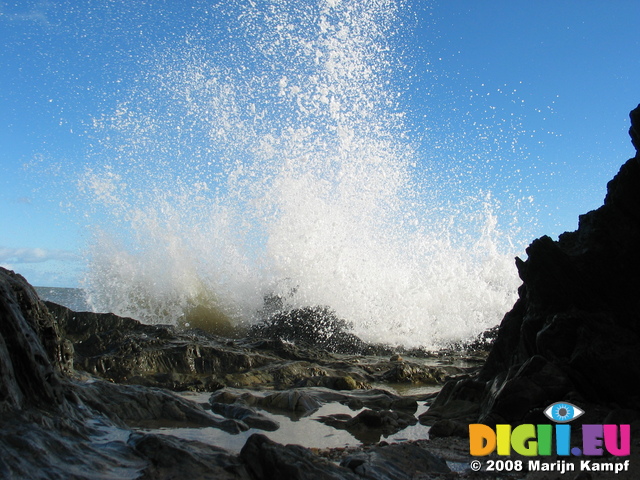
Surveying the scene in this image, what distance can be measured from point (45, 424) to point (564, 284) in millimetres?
5109

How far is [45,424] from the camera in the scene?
11.0ft

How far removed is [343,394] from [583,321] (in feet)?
11.4

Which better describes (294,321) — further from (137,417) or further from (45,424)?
(45,424)

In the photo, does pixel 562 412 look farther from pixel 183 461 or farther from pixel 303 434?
pixel 183 461

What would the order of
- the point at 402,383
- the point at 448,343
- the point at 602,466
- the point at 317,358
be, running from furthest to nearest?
the point at 448,343
the point at 317,358
the point at 402,383
the point at 602,466

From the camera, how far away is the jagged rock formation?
4785 mm

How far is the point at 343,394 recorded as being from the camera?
7.23m

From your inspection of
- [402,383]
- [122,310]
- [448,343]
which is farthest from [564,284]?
[122,310]

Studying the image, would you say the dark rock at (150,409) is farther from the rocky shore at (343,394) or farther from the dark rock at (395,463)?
the dark rock at (395,463)

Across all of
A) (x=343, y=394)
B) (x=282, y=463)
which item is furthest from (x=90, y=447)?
(x=343, y=394)

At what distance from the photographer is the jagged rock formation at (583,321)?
479 cm

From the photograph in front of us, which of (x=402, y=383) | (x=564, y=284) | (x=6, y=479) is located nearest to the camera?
(x=6, y=479)

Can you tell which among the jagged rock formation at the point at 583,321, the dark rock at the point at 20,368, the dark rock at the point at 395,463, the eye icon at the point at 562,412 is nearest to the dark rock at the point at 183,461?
the dark rock at the point at 20,368

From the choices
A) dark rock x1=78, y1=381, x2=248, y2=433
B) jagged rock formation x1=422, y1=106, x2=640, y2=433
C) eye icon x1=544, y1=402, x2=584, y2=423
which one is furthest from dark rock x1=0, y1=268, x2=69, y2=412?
eye icon x1=544, y1=402, x2=584, y2=423
